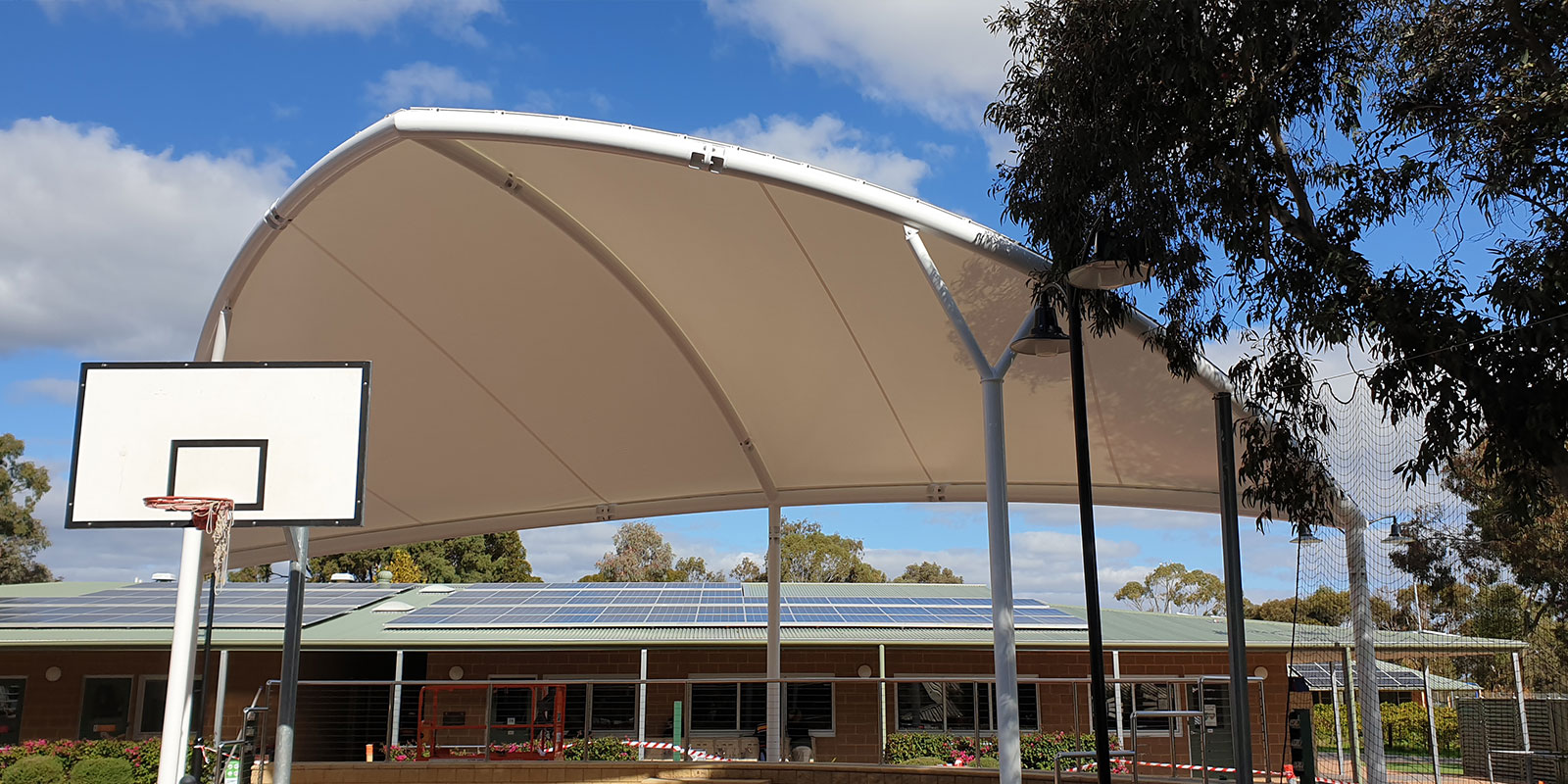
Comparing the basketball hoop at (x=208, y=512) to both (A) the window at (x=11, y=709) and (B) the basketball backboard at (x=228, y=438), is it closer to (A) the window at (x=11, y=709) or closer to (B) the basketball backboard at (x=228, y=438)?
(B) the basketball backboard at (x=228, y=438)

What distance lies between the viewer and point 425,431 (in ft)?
42.9

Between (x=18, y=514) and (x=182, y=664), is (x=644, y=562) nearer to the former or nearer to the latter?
(x=18, y=514)

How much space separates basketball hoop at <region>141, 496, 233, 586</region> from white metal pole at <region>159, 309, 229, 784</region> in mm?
188

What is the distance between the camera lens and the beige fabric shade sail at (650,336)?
902 cm

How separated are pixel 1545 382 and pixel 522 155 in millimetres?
7205

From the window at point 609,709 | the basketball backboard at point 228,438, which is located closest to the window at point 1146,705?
the window at point 609,709

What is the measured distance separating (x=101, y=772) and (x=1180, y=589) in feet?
210

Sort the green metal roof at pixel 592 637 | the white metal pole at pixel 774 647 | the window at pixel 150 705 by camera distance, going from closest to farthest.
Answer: the white metal pole at pixel 774 647, the green metal roof at pixel 592 637, the window at pixel 150 705

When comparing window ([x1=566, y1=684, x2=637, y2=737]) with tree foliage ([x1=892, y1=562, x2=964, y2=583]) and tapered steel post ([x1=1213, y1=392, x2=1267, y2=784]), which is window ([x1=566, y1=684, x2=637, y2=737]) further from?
tree foliage ([x1=892, y1=562, x2=964, y2=583])

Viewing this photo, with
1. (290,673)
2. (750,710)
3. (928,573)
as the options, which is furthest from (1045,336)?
(928,573)

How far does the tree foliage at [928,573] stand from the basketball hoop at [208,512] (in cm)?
6795

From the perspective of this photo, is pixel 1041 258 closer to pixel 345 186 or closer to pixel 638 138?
pixel 638 138

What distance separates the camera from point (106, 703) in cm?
A: 2036

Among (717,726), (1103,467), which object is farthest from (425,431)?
(717,726)
